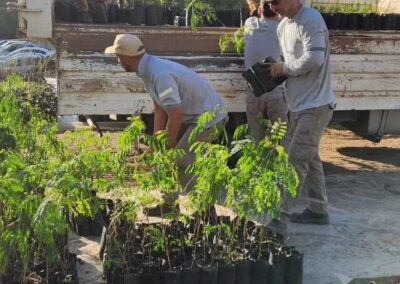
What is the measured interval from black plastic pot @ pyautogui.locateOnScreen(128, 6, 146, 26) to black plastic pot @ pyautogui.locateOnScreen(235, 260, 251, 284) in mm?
3072

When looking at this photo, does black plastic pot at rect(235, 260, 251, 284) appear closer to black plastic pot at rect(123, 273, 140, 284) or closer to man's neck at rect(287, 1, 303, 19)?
black plastic pot at rect(123, 273, 140, 284)

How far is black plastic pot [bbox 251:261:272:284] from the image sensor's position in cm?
381

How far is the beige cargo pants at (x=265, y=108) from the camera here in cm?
583

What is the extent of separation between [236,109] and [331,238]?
171 centimetres

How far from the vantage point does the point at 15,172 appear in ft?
10.9

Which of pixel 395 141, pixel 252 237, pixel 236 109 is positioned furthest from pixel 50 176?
pixel 395 141

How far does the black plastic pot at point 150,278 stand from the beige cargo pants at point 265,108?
2454 mm

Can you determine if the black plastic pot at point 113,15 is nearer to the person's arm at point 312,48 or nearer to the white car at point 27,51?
the person's arm at point 312,48

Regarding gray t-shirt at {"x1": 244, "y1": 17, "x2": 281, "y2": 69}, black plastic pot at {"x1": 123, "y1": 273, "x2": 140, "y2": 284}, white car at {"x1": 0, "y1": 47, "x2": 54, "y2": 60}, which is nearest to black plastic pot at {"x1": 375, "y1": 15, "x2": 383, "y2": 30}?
gray t-shirt at {"x1": 244, "y1": 17, "x2": 281, "y2": 69}

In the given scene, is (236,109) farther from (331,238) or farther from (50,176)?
(50,176)

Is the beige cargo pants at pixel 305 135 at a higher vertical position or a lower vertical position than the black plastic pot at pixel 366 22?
lower

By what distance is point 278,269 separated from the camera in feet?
12.6

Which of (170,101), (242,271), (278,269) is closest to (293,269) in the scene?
(278,269)

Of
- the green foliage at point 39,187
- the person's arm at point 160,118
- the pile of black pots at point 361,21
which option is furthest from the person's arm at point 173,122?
the pile of black pots at point 361,21
